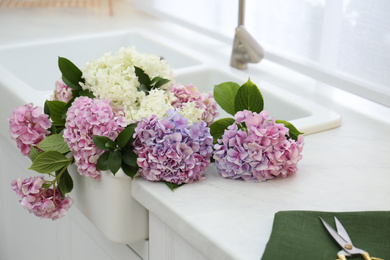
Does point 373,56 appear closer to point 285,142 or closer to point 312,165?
point 312,165

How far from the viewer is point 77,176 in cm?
116

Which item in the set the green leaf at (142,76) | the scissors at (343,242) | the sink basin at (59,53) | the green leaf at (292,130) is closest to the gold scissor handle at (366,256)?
the scissors at (343,242)

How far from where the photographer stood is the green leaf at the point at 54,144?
1077 millimetres

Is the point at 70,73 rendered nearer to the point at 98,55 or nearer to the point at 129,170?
the point at 129,170

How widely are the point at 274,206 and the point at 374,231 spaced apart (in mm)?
153

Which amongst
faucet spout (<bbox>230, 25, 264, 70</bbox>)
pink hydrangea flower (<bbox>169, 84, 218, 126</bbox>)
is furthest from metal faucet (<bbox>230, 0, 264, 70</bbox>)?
pink hydrangea flower (<bbox>169, 84, 218, 126</bbox>)

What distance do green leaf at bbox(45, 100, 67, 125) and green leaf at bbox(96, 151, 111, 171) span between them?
6.0 inches

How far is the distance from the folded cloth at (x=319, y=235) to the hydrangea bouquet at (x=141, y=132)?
13cm

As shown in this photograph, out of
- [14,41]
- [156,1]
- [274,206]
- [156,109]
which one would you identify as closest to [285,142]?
[274,206]

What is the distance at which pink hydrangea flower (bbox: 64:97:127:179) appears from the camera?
1009 mm

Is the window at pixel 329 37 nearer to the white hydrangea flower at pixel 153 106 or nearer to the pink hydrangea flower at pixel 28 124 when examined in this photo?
the white hydrangea flower at pixel 153 106

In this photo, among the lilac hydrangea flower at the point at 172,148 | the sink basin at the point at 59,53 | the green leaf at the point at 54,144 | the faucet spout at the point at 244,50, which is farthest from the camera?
the sink basin at the point at 59,53

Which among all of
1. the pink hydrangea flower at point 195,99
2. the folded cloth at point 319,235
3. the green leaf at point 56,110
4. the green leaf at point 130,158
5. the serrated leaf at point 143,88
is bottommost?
the folded cloth at point 319,235

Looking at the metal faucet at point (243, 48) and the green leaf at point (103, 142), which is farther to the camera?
the metal faucet at point (243, 48)
